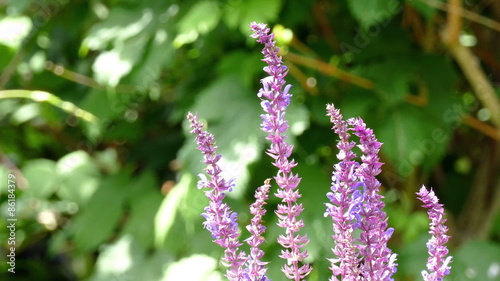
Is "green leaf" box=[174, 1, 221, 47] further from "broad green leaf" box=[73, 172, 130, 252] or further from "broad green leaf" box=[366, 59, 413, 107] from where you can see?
"broad green leaf" box=[73, 172, 130, 252]

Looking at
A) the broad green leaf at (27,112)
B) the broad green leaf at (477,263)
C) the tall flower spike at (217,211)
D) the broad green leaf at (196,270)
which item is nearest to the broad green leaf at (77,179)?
the broad green leaf at (27,112)

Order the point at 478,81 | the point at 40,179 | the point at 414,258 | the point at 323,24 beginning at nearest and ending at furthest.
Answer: the point at 414,258 < the point at 478,81 < the point at 323,24 < the point at 40,179

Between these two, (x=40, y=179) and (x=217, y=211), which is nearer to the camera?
(x=217, y=211)

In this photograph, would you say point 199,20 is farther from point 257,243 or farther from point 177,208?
point 257,243

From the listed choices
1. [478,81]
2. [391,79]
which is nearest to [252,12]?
[391,79]

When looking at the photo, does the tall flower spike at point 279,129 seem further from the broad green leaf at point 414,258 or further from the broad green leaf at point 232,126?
the broad green leaf at point 414,258

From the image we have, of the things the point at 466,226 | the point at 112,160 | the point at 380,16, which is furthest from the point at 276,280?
the point at 112,160

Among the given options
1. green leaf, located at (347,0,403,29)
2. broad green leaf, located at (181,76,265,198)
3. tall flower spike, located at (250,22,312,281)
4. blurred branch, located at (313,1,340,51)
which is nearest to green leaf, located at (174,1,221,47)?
broad green leaf, located at (181,76,265,198)
